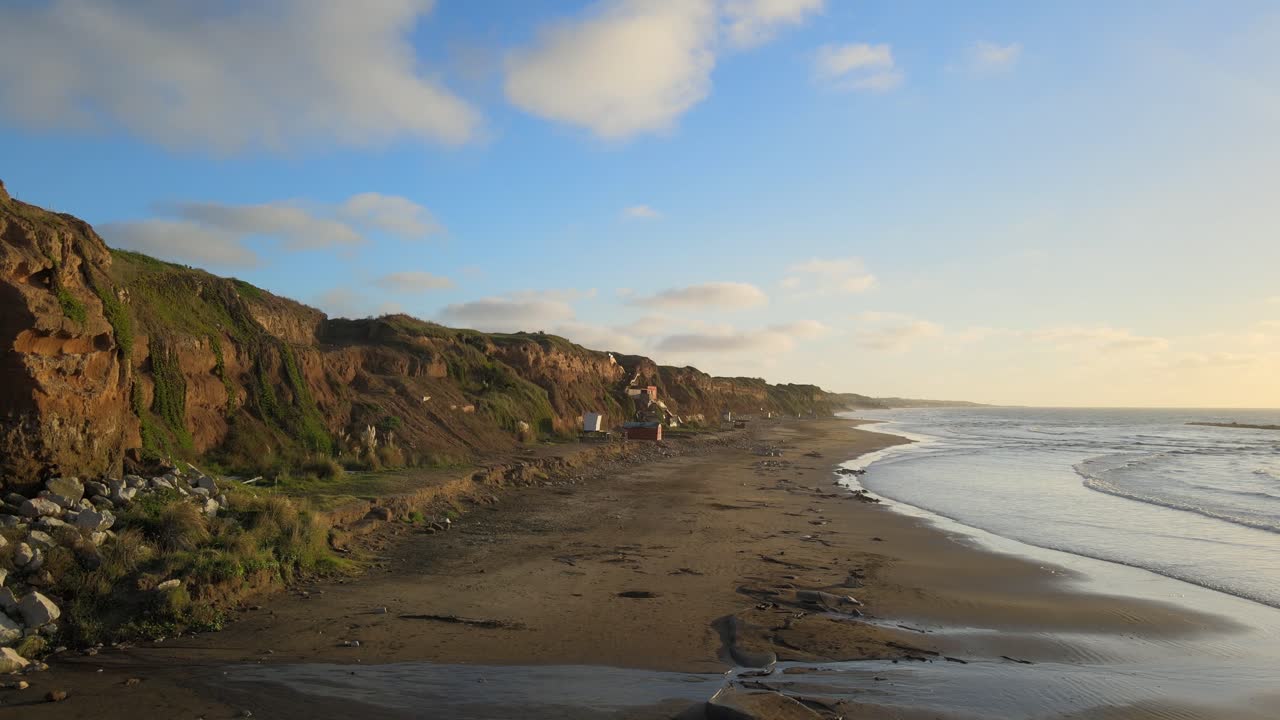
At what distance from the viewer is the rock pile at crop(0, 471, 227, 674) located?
281 inches

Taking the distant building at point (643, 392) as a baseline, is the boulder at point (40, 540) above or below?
below

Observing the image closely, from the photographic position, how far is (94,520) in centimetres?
888

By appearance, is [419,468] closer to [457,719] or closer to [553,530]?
[553,530]

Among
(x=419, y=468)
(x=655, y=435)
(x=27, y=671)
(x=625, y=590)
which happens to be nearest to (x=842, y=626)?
(x=625, y=590)

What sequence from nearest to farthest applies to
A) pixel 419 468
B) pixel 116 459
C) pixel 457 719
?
pixel 457 719 < pixel 116 459 < pixel 419 468

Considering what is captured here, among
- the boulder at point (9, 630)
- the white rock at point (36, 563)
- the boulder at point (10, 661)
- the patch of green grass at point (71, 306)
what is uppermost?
the patch of green grass at point (71, 306)

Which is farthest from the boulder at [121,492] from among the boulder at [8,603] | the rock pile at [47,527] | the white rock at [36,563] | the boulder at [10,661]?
the boulder at [10,661]

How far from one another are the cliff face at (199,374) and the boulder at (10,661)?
3.93m

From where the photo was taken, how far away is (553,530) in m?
14.8

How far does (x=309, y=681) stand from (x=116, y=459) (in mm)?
6907

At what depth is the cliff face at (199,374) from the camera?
33.2ft

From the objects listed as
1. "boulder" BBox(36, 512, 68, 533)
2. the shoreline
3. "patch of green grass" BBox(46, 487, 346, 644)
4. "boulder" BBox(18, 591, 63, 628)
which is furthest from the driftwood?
"boulder" BBox(36, 512, 68, 533)

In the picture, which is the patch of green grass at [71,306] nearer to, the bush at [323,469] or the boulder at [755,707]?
the bush at [323,469]

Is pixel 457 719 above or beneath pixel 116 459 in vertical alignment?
beneath
